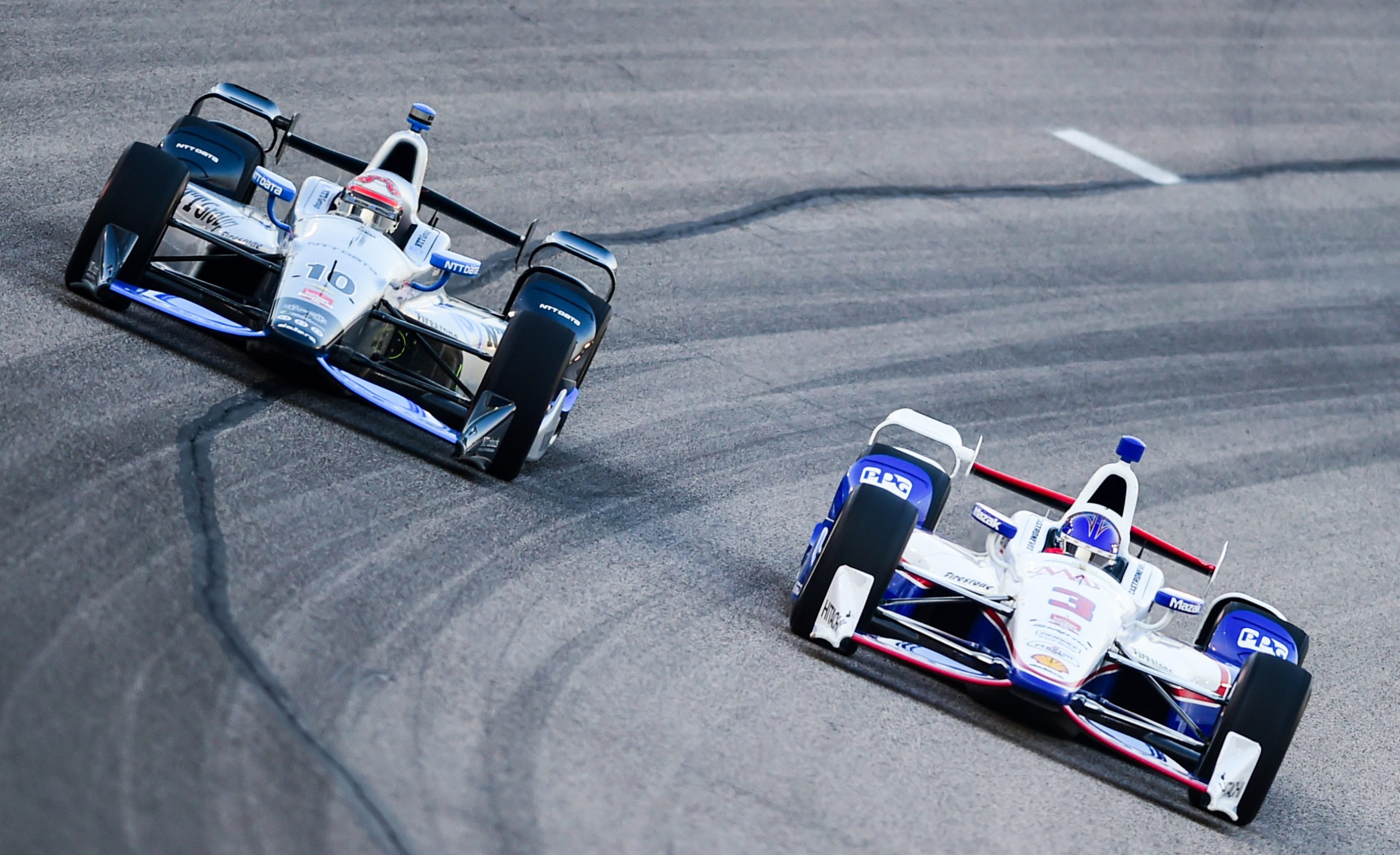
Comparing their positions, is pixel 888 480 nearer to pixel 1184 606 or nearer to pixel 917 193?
pixel 1184 606

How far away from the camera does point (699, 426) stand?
37.2 ft

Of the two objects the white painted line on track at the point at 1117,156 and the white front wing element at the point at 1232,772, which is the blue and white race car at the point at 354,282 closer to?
the white front wing element at the point at 1232,772

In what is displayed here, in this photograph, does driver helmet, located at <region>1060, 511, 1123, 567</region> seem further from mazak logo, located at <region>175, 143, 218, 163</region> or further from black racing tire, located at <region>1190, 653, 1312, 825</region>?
mazak logo, located at <region>175, 143, 218, 163</region>

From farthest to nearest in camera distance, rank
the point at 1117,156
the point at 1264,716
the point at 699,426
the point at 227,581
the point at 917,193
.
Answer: the point at 1117,156 < the point at 917,193 < the point at 699,426 < the point at 1264,716 < the point at 227,581

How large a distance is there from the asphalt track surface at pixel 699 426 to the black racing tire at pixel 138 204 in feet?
1.35

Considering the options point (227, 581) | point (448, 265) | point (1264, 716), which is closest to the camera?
point (227, 581)

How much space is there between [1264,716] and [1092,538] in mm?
1338

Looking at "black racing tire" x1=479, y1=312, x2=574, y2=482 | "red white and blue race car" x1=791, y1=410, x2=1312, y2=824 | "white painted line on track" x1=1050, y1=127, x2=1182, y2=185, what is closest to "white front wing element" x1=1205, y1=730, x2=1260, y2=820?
"red white and blue race car" x1=791, y1=410, x2=1312, y2=824

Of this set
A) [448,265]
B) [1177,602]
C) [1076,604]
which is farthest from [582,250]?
[1177,602]

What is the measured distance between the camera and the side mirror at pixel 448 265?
32.3ft

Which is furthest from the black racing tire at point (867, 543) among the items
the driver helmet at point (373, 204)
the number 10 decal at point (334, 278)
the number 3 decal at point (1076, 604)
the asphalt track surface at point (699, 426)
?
the driver helmet at point (373, 204)

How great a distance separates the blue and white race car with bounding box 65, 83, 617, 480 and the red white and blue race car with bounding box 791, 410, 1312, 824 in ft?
5.79

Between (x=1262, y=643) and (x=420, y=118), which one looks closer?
(x=1262, y=643)

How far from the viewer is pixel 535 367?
878 cm
